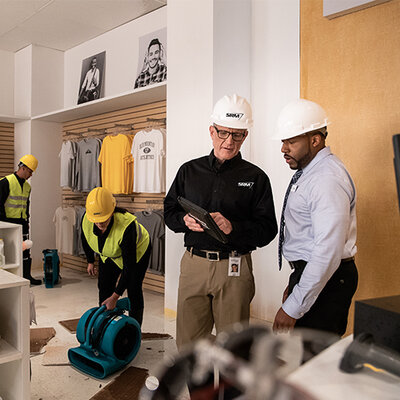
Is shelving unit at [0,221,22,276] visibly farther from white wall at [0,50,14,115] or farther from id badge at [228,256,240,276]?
white wall at [0,50,14,115]

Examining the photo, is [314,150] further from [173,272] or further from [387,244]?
[173,272]

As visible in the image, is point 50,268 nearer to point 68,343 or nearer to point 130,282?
point 68,343

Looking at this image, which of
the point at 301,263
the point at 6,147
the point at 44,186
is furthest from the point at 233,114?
the point at 6,147

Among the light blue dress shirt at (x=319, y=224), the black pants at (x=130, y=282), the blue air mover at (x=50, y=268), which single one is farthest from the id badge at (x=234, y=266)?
the blue air mover at (x=50, y=268)

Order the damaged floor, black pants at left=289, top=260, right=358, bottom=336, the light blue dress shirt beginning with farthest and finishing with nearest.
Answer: the damaged floor, black pants at left=289, top=260, right=358, bottom=336, the light blue dress shirt

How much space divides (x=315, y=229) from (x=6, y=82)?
7.85 meters

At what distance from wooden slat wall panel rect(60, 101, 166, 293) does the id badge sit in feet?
12.2

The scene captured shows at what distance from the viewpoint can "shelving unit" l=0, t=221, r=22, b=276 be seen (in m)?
3.20

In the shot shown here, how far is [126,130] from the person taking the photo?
256 inches

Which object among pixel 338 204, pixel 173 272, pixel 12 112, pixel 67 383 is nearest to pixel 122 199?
pixel 173 272

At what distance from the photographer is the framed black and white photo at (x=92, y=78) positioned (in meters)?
7.00

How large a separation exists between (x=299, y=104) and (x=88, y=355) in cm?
234

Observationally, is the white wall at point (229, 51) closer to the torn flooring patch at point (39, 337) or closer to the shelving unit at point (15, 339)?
the torn flooring patch at point (39, 337)

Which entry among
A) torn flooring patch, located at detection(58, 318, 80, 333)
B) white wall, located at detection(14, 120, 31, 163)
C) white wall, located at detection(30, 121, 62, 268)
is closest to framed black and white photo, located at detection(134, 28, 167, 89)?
white wall, located at detection(30, 121, 62, 268)
